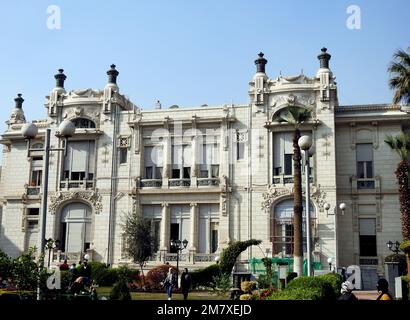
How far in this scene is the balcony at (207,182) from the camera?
3922cm

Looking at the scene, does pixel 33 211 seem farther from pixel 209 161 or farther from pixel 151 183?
pixel 209 161

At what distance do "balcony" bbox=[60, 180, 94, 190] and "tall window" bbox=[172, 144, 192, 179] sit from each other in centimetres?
646

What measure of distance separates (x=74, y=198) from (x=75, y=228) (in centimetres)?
226

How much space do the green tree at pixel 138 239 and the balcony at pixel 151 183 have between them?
10.3ft

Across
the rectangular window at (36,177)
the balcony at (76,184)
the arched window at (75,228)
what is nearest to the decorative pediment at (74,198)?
the balcony at (76,184)

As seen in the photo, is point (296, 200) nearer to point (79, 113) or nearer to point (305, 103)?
point (305, 103)

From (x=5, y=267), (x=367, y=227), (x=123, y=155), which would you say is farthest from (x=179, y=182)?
(x=5, y=267)

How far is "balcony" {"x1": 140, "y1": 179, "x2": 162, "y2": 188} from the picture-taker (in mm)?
40303

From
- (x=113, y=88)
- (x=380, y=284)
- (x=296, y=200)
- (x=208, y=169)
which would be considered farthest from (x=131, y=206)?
(x=380, y=284)

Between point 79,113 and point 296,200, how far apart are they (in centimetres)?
2181

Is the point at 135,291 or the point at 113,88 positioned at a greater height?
the point at 113,88

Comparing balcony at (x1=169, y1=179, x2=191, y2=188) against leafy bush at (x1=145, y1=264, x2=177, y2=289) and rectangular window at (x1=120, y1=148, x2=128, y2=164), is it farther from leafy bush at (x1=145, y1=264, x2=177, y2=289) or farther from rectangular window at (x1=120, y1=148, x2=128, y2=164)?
leafy bush at (x1=145, y1=264, x2=177, y2=289)

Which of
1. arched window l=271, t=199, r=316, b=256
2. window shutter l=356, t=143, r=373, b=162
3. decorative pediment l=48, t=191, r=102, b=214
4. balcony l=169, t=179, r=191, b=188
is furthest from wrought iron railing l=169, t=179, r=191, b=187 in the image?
window shutter l=356, t=143, r=373, b=162
